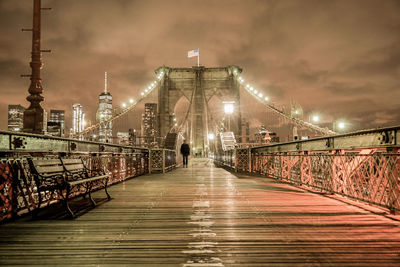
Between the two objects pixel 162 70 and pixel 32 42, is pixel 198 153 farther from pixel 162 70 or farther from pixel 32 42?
pixel 32 42

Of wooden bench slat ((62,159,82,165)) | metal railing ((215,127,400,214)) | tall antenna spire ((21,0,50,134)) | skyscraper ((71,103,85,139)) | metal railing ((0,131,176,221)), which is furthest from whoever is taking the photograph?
skyscraper ((71,103,85,139))

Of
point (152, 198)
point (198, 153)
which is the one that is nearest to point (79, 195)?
point (152, 198)

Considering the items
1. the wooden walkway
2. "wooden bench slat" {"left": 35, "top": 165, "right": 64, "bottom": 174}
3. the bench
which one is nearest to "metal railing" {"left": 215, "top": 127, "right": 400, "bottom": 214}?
the wooden walkway

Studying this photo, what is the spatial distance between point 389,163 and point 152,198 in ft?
11.8

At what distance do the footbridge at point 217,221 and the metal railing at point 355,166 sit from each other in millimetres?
18

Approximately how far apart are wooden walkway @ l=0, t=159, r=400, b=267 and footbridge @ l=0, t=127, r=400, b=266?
0.4 inches

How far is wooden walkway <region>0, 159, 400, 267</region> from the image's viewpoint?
2029mm

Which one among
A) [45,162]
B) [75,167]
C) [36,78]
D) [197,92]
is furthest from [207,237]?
[197,92]

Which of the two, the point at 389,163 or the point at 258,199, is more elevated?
the point at 389,163

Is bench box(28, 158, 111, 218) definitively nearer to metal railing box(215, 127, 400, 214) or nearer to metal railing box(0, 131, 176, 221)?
metal railing box(0, 131, 176, 221)

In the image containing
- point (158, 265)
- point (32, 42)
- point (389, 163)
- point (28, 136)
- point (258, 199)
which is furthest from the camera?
point (32, 42)

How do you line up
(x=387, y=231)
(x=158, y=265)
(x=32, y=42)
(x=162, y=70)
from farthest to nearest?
(x=162, y=70)
(x=32, y=42)
(x=387, y=231)
(x=158, y=265)

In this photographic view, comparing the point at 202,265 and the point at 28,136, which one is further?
the point at 28,136

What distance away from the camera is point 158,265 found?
1930mm
